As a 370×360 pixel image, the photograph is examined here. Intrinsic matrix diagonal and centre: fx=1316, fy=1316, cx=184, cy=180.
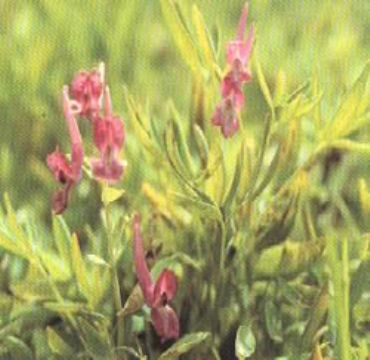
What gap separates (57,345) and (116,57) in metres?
0.64

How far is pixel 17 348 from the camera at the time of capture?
55.2 inches

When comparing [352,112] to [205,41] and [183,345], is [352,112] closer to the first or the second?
[205,41]

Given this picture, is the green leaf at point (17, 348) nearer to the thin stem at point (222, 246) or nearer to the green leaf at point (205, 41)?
the thin stem at point (222, 246)

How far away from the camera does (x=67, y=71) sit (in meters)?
1.89

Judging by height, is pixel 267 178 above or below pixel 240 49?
below

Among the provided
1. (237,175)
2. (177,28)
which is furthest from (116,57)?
(237,175)

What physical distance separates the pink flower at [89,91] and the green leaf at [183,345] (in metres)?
0.24

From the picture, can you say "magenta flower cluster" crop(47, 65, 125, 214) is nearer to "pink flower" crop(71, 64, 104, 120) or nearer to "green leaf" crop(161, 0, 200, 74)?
"pink flower" crop(71, 64, 104, 120)

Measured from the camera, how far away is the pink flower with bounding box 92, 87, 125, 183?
1.23 m

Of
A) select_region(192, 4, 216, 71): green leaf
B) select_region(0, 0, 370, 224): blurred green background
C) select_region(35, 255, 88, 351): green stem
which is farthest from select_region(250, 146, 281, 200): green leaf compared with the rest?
select_region(0, 0, 370, 224): blurred green background

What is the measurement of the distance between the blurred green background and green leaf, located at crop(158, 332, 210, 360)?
36 centimetres

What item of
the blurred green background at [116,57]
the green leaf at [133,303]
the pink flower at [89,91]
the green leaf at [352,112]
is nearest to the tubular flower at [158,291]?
the green leaf at [133,303]

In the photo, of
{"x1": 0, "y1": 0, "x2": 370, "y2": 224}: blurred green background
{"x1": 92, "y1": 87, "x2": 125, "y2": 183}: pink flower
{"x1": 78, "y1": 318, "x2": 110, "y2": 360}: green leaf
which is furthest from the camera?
{"x1": 0, "y1": 0, "x2": 370, "y2": 224}: blurred green background

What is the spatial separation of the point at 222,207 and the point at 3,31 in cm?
74
